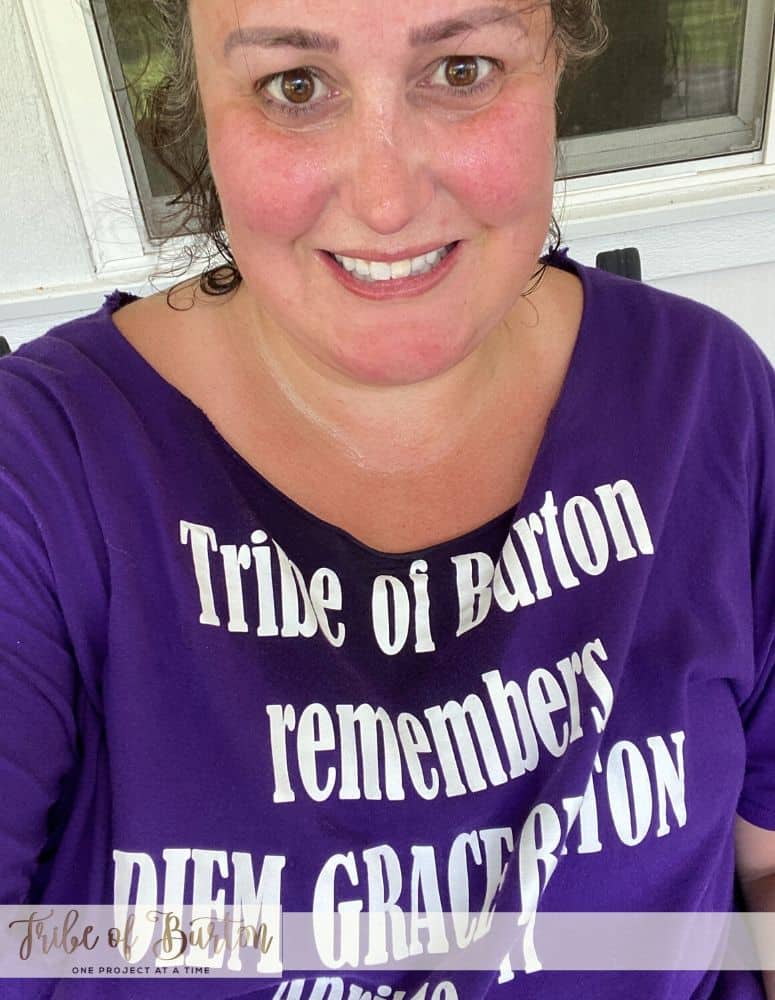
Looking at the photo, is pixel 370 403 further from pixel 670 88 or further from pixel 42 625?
pixel 670 88

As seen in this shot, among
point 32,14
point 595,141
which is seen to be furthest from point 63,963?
point 595,141

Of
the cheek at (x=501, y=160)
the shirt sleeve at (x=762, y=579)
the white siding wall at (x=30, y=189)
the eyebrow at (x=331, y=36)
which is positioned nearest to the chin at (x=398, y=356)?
the cheek at (x=501, y=160)

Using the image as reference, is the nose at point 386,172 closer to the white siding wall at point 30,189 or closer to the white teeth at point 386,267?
the white teeth at point 386,267

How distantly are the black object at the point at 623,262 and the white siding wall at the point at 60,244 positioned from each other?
346 mm

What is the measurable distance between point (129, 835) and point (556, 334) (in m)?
0.65

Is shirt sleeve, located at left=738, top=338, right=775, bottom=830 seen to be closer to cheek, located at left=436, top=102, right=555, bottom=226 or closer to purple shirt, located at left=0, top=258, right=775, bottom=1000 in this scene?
purple shirt, located at left=0, top=258, right=775, bottom=1000

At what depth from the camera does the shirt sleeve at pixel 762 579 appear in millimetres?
906

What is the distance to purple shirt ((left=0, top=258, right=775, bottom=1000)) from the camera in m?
0.73

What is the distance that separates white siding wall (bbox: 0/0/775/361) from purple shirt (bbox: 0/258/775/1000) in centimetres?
76

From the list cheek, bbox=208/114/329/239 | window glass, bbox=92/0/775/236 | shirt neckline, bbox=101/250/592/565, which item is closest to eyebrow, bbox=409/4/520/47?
cheek, bbox=208/114/329/239

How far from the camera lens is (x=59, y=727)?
0.73m

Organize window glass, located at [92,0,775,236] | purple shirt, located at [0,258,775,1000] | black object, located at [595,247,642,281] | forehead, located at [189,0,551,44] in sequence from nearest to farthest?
1. forehead, located at [189,0,551,44]
2. purple shirt, located at [0,258,775,1000]
3. black object, located at [595,247,642,281]
4. window glass, located at [92,0,775,236]

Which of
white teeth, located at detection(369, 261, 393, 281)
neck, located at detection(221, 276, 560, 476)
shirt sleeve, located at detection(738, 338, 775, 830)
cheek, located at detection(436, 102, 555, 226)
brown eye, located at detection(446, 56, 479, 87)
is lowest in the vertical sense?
shirt sleeve, located at detection(738, 338, 775, 830)

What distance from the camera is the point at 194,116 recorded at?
2.93 feet
